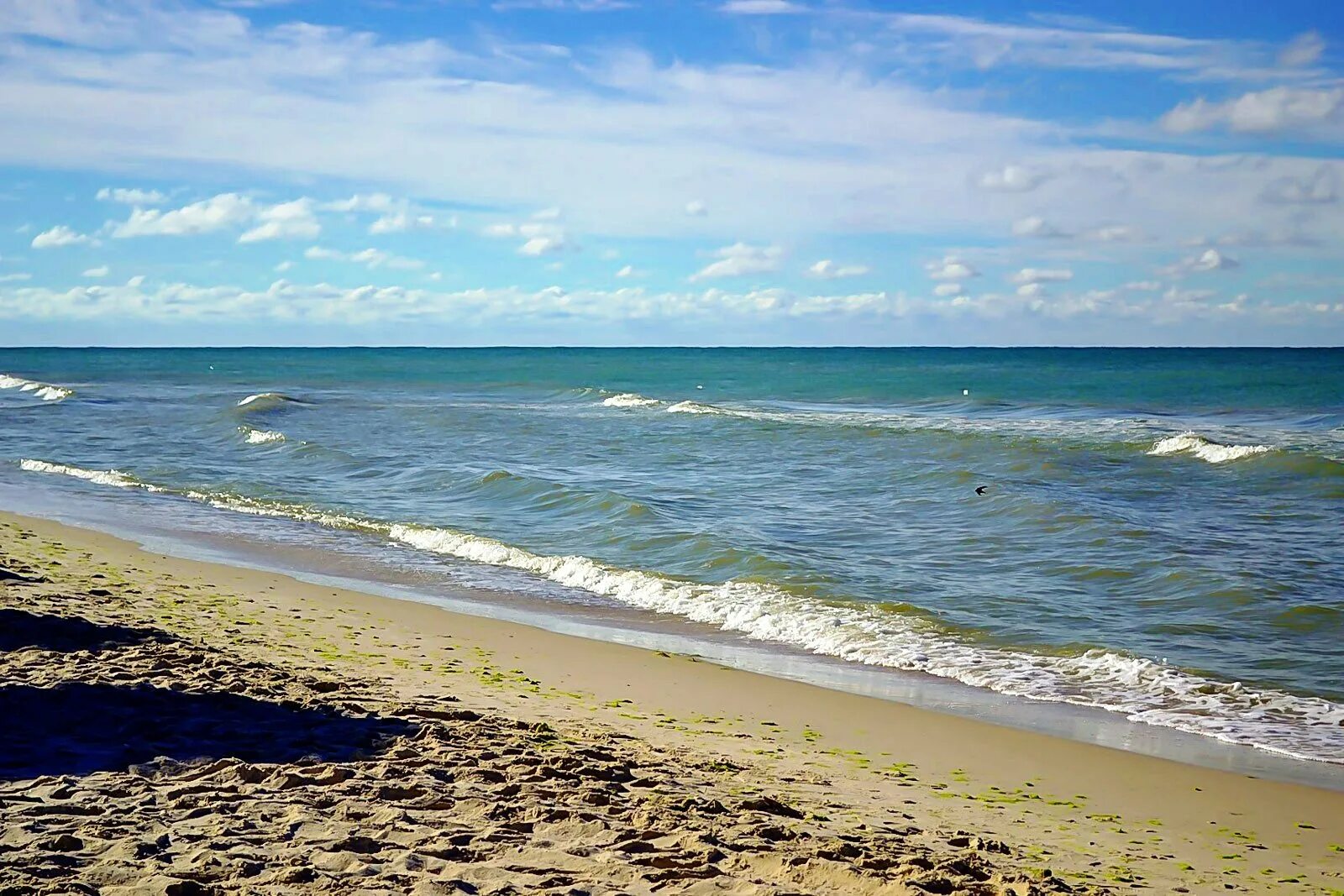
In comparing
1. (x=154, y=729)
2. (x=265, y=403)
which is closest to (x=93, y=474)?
(x=154, y=729)

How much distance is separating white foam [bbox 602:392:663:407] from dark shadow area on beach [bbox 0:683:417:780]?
3832cm

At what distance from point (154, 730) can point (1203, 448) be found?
2349cm

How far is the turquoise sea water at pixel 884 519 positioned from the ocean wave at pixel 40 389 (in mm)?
10989

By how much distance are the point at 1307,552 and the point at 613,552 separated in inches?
339

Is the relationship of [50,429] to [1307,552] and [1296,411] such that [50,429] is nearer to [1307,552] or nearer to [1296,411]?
[1307,552]

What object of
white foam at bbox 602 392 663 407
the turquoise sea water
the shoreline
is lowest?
the shoreline

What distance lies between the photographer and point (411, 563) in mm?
14164

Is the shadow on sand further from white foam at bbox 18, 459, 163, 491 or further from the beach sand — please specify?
white foam at bbox 18, 459, 163, 491

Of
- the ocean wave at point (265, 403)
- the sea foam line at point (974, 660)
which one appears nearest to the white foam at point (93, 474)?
the sea foam line at point (974, 660)

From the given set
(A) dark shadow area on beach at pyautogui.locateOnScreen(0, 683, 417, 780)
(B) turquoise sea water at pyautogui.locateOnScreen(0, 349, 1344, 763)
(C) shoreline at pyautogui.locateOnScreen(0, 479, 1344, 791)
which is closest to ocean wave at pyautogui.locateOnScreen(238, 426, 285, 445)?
(B) turquoise sea water at pyautogui.locateOnScreen(0, 349, 1344, 763)

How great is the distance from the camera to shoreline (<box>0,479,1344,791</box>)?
7.57 m

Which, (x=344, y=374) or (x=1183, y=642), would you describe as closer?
(x=1183, y=642)

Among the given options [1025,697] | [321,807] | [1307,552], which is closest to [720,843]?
[321,807]

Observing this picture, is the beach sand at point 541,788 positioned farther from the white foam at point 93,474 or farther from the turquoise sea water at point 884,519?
the white foam at point 93,474
